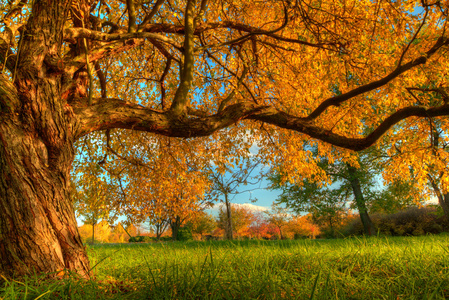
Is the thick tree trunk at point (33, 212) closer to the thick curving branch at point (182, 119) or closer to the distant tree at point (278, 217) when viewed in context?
the thick curving branch at point (182, 119)

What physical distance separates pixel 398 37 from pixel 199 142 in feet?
17.4

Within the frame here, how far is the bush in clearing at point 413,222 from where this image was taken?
557 inches

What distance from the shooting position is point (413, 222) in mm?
14836

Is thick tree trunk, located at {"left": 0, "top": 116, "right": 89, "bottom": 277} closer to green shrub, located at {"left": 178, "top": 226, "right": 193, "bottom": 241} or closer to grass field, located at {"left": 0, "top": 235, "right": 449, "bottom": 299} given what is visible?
grass field, located at {"left": 0, "top": 235, "right": 449, "bottom": 299}

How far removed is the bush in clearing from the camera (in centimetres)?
1414

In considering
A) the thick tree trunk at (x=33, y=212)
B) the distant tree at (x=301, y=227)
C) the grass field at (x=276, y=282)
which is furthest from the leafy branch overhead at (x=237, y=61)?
the distant tree at (x=301, y=227)

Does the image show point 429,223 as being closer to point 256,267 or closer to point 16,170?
point 256,267

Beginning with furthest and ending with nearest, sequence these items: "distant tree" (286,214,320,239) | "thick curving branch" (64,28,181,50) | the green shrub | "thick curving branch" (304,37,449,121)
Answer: "distant tree" (286,214,320,239) < the green shrub < "thick curving branch" (304,37,449,121) < "thick curving branch" (64,28,181,50)

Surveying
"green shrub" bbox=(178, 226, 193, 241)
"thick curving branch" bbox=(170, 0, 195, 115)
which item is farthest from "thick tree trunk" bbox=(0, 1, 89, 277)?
"green shrub" bbox=(178, 226, 193, 241)

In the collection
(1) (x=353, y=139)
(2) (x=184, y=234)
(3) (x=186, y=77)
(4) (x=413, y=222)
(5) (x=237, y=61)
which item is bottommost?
(4) (x=413, y=222)

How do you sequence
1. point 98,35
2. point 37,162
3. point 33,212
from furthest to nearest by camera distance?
point 98,35, point 37,162, point 33,212

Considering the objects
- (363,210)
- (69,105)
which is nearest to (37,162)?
(69,105)

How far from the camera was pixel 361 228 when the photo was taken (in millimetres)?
16984

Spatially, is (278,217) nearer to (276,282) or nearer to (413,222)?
(413,222)
